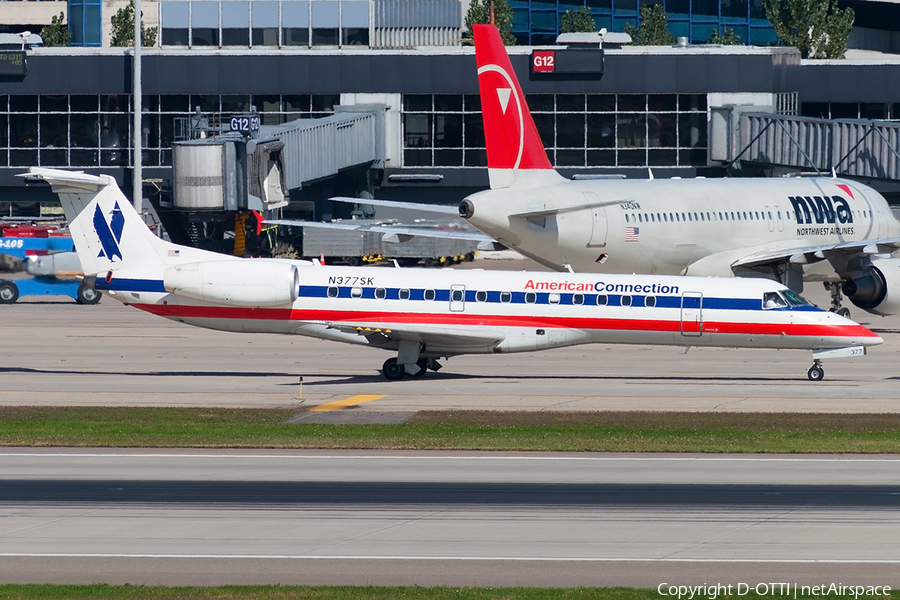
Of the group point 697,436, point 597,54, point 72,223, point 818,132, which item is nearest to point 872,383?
point 697,436

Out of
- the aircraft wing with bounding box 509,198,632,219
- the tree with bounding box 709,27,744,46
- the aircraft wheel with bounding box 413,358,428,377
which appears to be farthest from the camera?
the tree with bounding box 709,27,744,46

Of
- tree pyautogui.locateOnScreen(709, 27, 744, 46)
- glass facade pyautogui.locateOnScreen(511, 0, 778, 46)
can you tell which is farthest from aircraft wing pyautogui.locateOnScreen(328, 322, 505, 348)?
glass facade pyautogui.locateOnScreen(511, 0, 778, 46)

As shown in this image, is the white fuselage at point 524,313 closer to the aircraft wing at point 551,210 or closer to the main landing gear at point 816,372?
the main landing gear at point 816,372

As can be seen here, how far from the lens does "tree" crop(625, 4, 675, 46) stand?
111 meters

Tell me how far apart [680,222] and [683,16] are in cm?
7687

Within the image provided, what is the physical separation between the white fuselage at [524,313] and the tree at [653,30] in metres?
78.3

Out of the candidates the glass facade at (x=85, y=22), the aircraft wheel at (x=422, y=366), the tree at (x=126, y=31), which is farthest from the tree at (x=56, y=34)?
the aircraft wheel at (x=422, y=366)

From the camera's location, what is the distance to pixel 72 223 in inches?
1447

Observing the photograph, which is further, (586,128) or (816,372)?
(586,128)

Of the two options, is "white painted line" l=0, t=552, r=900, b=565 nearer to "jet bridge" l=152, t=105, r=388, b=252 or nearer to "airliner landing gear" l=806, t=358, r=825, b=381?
"airliner landing gear" l=806, t=358, r=825, b=381

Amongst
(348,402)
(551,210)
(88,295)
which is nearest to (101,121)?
(88,295)

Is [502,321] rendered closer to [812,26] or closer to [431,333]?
[431,333]

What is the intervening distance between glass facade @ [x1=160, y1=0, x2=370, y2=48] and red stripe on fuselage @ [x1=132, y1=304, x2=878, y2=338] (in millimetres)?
47058

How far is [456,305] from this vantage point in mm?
35844
